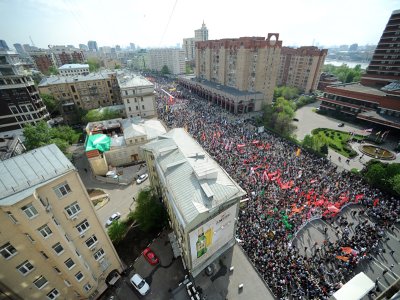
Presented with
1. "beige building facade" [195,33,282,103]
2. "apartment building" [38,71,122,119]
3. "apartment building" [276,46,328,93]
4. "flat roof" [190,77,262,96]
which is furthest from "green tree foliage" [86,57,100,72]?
"apartment building" [276,46,328,93]

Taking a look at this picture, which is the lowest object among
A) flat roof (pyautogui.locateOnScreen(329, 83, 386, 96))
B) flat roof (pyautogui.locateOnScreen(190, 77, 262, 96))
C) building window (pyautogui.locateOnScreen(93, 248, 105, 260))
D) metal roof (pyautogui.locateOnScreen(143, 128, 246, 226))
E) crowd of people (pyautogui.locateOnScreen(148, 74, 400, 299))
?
crowd of people (pyautogui.locateOnScreen(148, 74, 400, 299))

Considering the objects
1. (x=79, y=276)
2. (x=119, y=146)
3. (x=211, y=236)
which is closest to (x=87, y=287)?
(x=79, y=276)

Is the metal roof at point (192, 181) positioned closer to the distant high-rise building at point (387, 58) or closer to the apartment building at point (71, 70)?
the distant high-rise building at point (387, 58)

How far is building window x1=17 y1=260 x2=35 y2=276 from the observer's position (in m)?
12.9

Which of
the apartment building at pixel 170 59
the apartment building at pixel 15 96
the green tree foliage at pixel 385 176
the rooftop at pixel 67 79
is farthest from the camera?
the apartment building at pixel 170 59

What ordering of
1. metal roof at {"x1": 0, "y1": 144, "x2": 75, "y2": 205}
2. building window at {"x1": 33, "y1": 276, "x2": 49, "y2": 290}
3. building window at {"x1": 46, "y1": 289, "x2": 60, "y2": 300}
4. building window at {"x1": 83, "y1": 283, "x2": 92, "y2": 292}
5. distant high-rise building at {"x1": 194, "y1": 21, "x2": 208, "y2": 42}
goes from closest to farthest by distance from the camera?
metal roof at {"x1": 0, "y1": 144, "x2": 75, "y2": 205} < building window at {"x1": 33, "y1": 276, "x2": 49, "y2": 290} < building window at {"x1": 46, "y1": 289, "x2": 60, "y2": 300} < building window at {"x1": 83, "y1": 283, "x2": 92, "y2": 292} < distant high-rise building at {"x1": 194, "y1": 21, "x2": 208, "y2": 42}

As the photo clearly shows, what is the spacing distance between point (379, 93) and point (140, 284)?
80.2 metres

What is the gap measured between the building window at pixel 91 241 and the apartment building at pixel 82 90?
56.7m

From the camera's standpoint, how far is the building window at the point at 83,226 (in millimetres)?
15772

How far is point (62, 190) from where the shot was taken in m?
13.8

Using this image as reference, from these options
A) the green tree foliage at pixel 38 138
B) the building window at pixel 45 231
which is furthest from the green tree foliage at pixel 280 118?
the green tree foliage at pixel 38 138

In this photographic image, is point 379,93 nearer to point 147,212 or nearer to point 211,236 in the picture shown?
point 211,236

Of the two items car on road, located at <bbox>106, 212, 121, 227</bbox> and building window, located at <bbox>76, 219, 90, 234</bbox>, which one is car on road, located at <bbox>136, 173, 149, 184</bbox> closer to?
car on road, located at <bbox>106, 212, 121, 227</bbox>

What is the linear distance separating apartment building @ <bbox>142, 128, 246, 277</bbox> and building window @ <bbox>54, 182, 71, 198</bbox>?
870 cm
